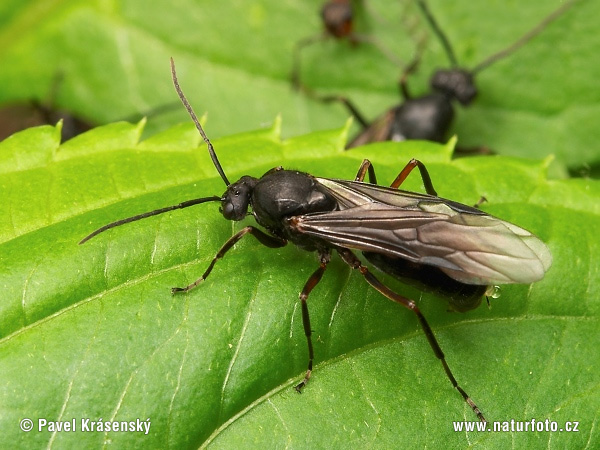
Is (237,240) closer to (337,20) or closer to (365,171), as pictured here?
(365,171)

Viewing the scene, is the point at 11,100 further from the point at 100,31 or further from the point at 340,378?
the point at 340,378

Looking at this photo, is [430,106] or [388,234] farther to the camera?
[430,106]

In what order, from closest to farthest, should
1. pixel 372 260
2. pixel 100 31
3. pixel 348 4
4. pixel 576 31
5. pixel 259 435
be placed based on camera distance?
pixel 259 435, pixel 372 260, pixel 576 31, pixel 100 31, pixel 348 4

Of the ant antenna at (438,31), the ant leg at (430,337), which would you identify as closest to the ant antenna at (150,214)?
the ant leg at (430,337)

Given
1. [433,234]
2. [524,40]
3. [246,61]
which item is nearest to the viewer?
[433,234]

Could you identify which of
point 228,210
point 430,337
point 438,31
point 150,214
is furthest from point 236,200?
point 438,31

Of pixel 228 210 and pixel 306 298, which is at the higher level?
pixel 228 210

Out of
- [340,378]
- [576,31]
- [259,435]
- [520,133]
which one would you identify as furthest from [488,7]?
[259,435]

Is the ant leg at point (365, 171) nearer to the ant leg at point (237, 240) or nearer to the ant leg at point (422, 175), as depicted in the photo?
the ant leg at point (422, 175)
